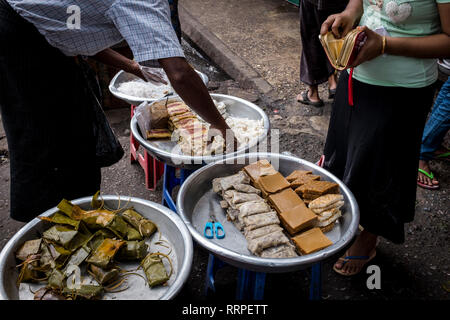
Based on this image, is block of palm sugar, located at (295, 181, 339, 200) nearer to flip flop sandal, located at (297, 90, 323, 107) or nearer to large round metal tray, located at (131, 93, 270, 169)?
large round metal tray, located at (131, 93, 270, 169)

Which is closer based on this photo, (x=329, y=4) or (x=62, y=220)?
(x=62, y=220)

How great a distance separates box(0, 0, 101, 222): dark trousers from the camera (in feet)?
5.98

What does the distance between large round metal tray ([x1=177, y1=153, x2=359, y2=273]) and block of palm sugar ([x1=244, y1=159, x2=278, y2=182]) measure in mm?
96

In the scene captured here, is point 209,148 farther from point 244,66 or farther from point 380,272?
point 244,66

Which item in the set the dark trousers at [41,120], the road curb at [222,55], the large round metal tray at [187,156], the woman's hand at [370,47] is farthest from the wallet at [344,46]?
the road curb at [222,55]

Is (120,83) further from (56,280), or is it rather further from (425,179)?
(425,179)

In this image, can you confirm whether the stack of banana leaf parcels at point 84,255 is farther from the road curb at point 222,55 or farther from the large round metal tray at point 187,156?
the road curb at point 222,55

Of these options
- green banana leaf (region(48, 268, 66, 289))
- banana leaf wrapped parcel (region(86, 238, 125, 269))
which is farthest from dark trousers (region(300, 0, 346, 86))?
green banana leaf (region(48, 268, 66, 289))

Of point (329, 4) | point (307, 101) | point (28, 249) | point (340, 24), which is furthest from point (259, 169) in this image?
point (307, 101)

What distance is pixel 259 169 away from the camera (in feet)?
6.75

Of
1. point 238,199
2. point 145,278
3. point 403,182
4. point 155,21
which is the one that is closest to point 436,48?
point 403,182

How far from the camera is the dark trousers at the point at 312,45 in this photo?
4.11m

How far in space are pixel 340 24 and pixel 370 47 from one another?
0.33m

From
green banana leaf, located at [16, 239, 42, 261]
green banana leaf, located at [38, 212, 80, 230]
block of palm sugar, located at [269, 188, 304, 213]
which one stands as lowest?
green banana leaf, located at [16, 239, 42, 261]
